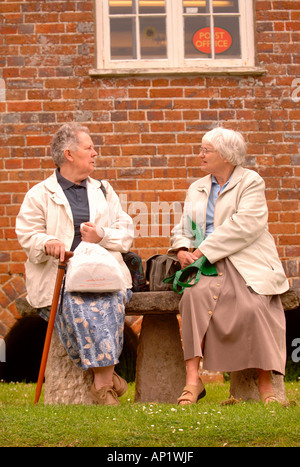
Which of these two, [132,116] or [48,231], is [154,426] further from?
[132,116]

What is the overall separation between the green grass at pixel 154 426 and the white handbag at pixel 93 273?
709 millimetres

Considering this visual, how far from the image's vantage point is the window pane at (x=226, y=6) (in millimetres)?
7512

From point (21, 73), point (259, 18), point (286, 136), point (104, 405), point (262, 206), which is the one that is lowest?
point (104, 405)

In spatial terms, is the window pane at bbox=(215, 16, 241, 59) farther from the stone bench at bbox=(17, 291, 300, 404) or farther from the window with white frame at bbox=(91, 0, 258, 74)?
the stone bench at bbox=(17, 291, 300, 404)

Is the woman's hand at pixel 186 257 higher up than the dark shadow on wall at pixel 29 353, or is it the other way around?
the woman's hand at pixel 186 257

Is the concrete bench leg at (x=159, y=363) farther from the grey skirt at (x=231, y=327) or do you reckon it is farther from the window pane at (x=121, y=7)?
the window pane at (x=121, y=7)

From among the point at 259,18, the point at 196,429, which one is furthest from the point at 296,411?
the point at 259,18

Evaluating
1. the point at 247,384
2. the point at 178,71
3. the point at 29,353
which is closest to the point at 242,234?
the point at 247,384

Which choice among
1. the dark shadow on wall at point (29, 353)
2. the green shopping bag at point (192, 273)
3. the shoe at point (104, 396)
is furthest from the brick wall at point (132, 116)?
the shoe at point (104, 396)

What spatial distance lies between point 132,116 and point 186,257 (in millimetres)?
2556

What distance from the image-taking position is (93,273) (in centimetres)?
461

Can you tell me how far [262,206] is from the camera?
5078 mm

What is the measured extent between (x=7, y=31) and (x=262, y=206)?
3.49 meters
